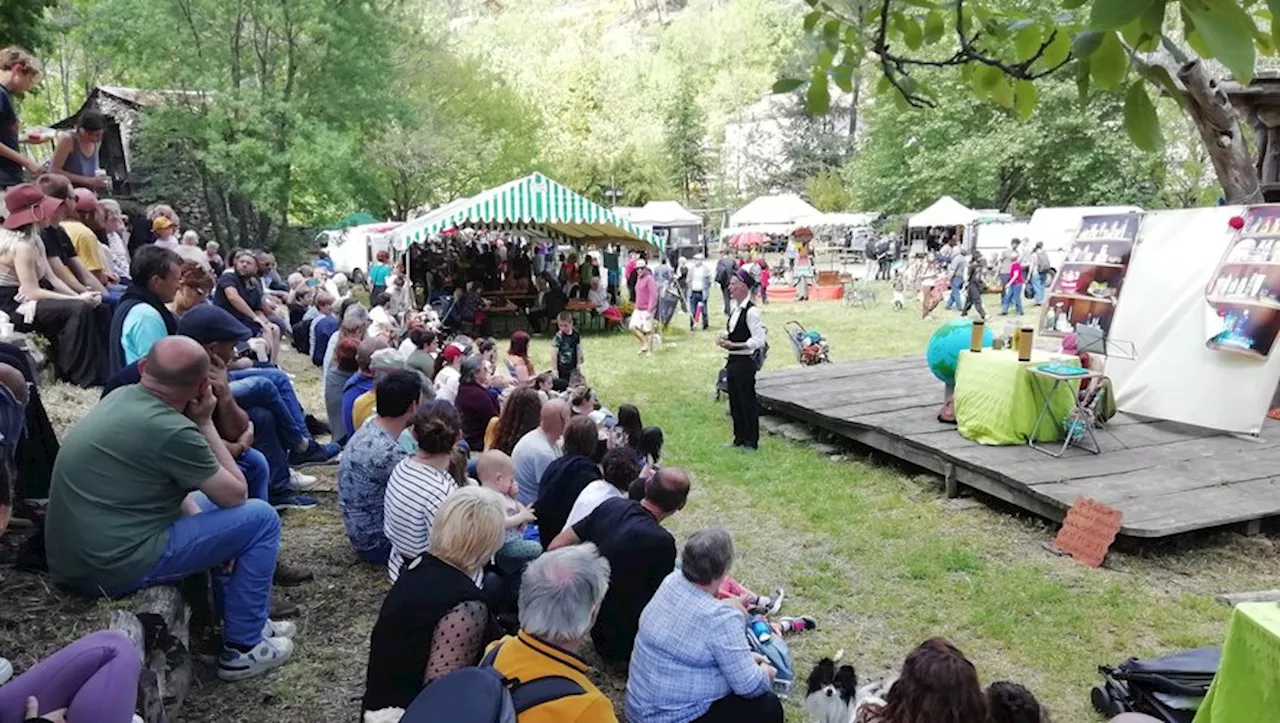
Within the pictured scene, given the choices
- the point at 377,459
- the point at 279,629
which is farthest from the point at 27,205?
the point at 279,629

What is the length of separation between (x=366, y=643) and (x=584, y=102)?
44655mm

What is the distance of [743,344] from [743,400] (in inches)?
25.8

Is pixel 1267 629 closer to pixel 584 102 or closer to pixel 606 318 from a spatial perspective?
pixel 606 318

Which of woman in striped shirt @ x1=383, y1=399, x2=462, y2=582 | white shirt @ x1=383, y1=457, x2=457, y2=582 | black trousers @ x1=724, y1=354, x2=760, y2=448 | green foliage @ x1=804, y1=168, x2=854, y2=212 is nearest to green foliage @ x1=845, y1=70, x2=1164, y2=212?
green foliage @ x1=804, y1=168, x2=854, y2=212

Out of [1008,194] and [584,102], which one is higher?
[584,102]

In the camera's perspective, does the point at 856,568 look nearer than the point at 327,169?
Yes

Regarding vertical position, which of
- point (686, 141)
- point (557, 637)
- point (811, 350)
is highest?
point (686, 141)

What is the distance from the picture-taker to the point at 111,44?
624 inches

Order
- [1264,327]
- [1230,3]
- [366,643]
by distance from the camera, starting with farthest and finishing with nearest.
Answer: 1. [1264,327]
2. [366,643]
3. [1230,3]

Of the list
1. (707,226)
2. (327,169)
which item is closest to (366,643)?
(327,169)

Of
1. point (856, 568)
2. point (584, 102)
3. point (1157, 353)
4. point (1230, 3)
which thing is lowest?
point (856, 568)

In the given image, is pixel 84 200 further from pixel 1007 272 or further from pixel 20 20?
pixel 1007 272

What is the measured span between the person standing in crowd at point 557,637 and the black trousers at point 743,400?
5100 mm

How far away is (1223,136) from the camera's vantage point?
7484mm
